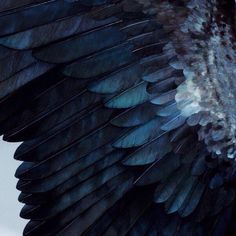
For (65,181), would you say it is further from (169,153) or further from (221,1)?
(221,1)

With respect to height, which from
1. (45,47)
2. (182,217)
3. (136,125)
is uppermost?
(45,47)

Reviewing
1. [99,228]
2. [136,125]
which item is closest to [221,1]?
[136,125]

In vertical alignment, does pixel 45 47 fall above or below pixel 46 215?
above

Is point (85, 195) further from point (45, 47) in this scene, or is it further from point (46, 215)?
point (45, 47)

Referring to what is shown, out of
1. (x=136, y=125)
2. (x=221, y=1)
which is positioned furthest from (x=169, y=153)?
(x=221, y=1)

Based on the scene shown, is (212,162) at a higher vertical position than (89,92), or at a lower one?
lower
